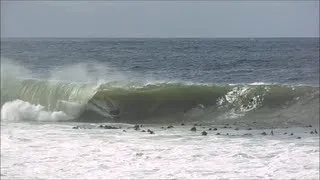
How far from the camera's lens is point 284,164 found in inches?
208

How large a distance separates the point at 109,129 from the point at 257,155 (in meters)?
3.30

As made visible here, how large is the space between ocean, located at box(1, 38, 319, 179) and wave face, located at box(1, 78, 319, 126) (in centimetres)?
3

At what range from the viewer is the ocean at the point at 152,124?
205 inches

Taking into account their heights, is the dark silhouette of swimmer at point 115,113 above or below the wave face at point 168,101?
below

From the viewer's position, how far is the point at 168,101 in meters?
12.5

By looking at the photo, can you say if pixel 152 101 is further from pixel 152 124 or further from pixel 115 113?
pixel 152 124

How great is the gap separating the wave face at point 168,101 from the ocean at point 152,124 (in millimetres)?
27

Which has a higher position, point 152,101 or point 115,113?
point 152,101

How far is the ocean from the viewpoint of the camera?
520cm

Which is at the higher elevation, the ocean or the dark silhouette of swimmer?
the ocean

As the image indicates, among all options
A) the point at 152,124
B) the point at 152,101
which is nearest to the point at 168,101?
the point at 152,101

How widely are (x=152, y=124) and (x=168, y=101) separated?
2731mm

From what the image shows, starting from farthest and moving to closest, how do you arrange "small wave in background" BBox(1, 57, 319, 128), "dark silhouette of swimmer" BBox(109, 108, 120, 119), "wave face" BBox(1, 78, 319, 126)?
"dark silhouette of swimmer" BBox(109, 108, 120, 119) < "wave face" BBox(1, 78, 319, 126) < "small wave in background" BBox(1, 57, 319, 128)

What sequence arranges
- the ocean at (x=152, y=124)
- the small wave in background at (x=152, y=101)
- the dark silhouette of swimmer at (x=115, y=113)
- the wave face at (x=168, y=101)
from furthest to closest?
the dark silhouette of swimmer at (x=115, y=113) → the wave face at (x=168, y=101) → the small wave in background at (x=152, y=101) → the ocean at (x=152, y=124)
